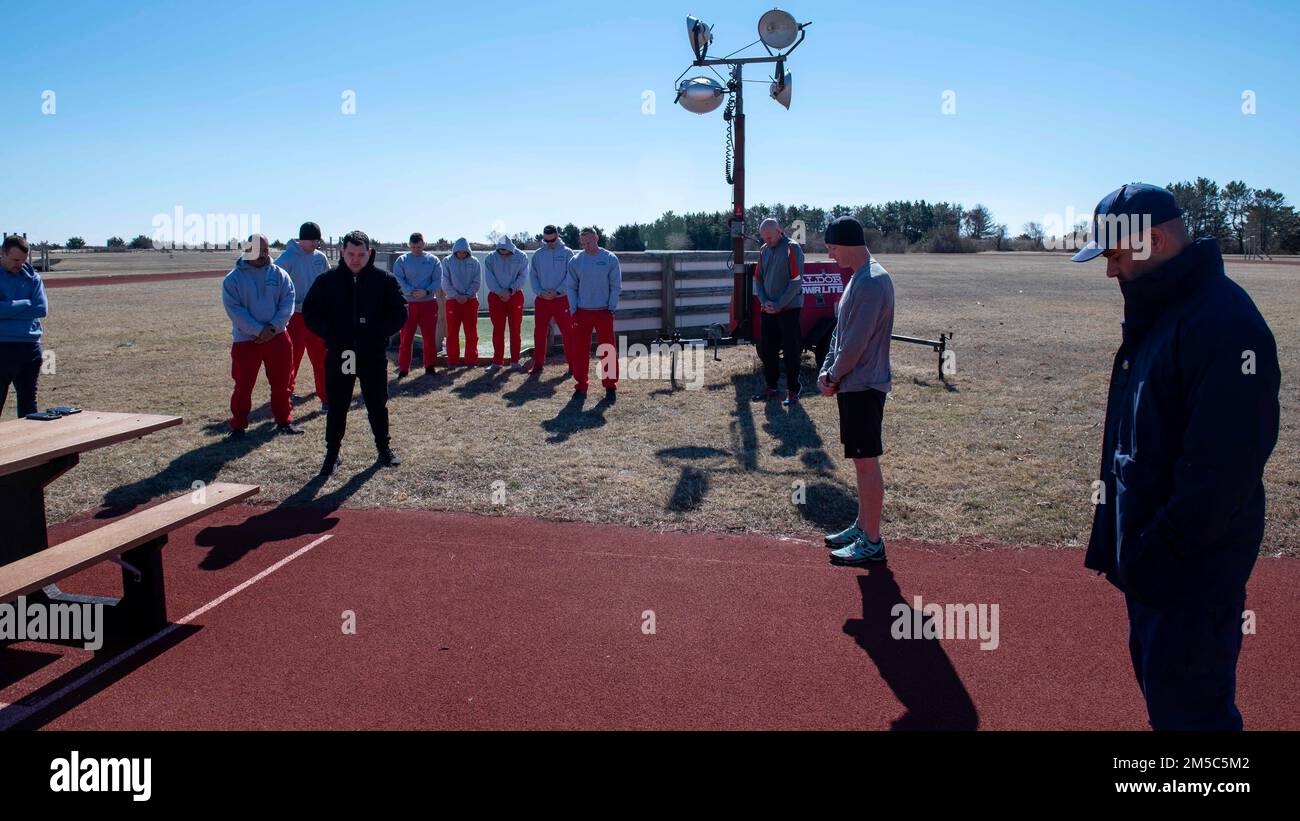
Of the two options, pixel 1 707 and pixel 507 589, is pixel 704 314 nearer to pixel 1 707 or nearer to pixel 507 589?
pixel 507 589

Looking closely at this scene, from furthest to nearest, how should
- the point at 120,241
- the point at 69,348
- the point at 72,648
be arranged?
the point at 120,241
the point at 69,348
the point at 72,648

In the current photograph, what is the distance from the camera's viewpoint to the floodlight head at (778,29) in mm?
11961

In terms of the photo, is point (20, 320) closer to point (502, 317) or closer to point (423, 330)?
point (423, 330)

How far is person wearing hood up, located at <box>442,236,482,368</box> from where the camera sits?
13602 mm

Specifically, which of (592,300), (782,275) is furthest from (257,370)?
(782,275)

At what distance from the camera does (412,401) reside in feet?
37.2

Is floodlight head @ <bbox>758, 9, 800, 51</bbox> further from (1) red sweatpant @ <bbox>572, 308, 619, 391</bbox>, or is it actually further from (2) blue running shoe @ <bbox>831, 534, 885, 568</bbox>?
(2) blue running shoe @ <bbox>831, 534, 885, 568</bbox>

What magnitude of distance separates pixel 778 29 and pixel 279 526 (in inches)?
366

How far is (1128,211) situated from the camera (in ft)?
8.92

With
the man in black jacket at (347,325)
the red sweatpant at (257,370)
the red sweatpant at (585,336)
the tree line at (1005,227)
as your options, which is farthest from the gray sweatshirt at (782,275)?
the tree line at (1005,227)

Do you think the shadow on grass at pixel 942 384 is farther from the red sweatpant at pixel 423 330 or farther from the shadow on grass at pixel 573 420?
the red sweatpant at pixel 423 330

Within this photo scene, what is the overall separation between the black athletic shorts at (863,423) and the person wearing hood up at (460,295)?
8912 mm

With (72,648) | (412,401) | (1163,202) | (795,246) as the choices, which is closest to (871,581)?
(1163,202)
